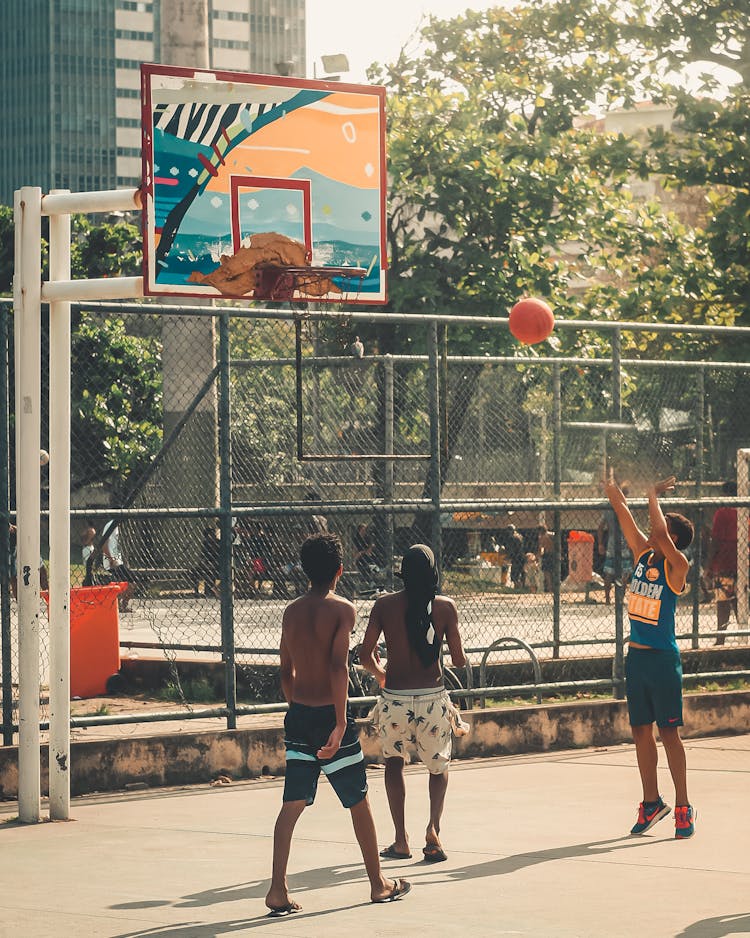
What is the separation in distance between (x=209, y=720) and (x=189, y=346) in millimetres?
6352

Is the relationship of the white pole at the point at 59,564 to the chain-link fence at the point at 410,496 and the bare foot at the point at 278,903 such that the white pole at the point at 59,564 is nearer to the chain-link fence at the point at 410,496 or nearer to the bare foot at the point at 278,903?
the chain-link fence at the point at 410,496

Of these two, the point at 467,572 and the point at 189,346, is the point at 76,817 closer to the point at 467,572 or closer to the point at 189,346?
the point at 467,572

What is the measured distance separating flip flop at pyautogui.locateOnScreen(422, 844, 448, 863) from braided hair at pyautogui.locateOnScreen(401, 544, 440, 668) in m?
0.92

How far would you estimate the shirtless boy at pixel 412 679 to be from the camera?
26.4ft

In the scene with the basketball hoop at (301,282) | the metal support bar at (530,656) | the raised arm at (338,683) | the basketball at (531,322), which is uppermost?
the basketball hoop at (301,282)

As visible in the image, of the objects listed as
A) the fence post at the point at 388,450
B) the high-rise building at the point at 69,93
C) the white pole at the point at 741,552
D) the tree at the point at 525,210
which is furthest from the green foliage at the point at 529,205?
the high-rise building at the point at 69,93

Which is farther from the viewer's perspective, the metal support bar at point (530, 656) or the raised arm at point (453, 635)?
the metal support bar at point (530, 656)

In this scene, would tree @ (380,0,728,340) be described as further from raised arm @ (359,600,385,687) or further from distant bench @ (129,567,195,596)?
raised arm @ (359,600,385,687)

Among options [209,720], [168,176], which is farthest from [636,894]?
[209,720]

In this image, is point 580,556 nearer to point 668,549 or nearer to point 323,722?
point 668,549

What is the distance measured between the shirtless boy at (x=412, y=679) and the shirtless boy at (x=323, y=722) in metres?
1.04

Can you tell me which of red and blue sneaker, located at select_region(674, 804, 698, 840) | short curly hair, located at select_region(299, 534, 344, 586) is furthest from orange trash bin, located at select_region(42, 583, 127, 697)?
short curly hair, located at select_region(299, 534, 344, 586)

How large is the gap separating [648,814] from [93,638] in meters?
6.15

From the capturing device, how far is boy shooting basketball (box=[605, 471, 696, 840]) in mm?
8664
